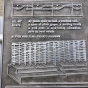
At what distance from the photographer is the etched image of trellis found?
6402 millimetres

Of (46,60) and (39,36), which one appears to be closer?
(46,60)

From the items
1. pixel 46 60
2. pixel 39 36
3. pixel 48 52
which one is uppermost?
pixel 39 36

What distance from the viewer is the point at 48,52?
6.45 meters

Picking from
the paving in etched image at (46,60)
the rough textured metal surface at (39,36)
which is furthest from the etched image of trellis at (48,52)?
the rough textured metal surface at (39,36)

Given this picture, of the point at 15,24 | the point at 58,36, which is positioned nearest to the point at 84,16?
the point at 58,36

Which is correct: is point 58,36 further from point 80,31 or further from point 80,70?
point 80,70

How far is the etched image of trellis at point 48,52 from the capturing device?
640 cm

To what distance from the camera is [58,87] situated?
6.28 meters

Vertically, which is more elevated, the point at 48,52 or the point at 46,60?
the point at 48,52

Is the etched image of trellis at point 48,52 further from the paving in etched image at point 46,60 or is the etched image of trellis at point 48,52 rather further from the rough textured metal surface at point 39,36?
the rough textured metal surface at point 39,36

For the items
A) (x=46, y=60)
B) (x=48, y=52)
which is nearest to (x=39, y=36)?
A: (x=48, y=52)

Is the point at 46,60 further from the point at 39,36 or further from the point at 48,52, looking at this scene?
the point at 39,36

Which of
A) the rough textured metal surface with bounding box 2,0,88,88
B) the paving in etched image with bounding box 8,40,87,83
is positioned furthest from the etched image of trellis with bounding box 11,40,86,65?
the rough textured metal surface with bounding box 2,0,88,88

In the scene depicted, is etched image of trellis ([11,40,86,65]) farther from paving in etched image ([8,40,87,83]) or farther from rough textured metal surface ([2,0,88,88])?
rough textured metal surface ([2,0,88,88])
